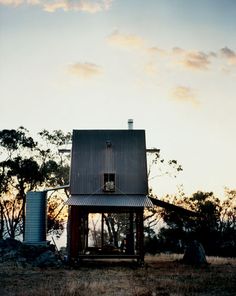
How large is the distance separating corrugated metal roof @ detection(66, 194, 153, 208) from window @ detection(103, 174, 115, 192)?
452 mm

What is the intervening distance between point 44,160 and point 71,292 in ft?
97.8

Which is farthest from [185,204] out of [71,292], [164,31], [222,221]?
[71,292]

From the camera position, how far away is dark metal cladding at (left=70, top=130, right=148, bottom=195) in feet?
71.9

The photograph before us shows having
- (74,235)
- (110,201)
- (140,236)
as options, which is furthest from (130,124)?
(74,235)

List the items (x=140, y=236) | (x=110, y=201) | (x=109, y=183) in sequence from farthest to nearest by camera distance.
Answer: (x=109, y=183) → (x=140, y=236) → (x=110, y=201)

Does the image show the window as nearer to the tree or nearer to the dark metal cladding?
the dark metal cladding

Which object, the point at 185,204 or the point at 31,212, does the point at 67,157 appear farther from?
the point at 31,212

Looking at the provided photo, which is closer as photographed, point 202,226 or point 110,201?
point 110,201

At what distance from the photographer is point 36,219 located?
22125 millimetres

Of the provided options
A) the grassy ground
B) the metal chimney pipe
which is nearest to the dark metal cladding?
the metal chimney pipe

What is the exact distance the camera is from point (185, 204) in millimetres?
44281

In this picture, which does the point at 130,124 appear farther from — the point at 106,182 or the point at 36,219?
the point at 36,219

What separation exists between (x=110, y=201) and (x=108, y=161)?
3346 mm

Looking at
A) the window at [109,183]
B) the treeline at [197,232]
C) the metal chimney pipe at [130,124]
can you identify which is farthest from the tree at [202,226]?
the window at [109,183]
